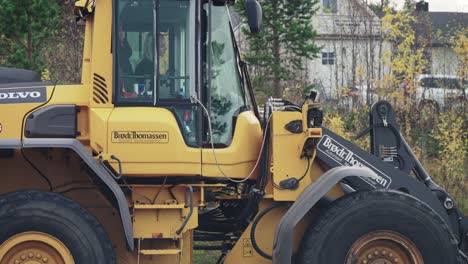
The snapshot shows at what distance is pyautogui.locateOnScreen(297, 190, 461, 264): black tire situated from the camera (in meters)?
7.02

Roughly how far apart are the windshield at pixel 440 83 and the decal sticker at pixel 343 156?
825cm

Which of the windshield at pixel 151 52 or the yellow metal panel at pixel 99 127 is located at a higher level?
the windshield at pixel 151 52

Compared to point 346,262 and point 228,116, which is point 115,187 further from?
point 346,262

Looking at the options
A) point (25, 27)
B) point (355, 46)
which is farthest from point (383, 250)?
point (355, 46)

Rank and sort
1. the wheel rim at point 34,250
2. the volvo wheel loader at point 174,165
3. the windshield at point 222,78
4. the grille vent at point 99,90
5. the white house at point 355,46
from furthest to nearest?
the white house at point 355,46
the windshield at point 222,78
the grille vent at point 99,90
the volvo wheel loader at point 174,165
the wheel rim at point 34,250

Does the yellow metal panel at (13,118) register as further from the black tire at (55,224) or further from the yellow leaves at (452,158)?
the yellow leaves at (452,158)

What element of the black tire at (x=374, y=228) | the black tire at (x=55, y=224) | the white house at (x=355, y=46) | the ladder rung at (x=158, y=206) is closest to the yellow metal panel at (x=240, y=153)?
the ladder rung at (x=158, y=206)

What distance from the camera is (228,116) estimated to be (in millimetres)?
7367

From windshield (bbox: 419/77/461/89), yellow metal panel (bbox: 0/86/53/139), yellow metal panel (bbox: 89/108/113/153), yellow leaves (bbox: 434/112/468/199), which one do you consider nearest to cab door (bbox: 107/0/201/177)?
yellow metal panel (bbox: 89/108/113/153)

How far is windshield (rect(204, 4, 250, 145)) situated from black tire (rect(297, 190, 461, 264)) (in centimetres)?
115

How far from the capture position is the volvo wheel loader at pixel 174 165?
22.5ft

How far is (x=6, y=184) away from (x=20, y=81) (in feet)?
3.27

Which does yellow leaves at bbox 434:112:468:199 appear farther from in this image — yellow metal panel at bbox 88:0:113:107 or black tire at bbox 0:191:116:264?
black tire at bbox 0:191:116:264

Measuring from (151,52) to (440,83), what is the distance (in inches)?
397
